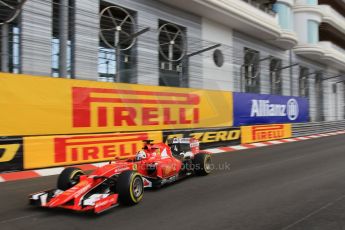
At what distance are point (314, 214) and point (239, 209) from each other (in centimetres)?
100

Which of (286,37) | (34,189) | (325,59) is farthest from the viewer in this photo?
(325,59)

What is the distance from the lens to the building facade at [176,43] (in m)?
12.6

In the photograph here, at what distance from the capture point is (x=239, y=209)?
19.0 ft

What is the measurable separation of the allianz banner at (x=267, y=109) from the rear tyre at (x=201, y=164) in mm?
8043

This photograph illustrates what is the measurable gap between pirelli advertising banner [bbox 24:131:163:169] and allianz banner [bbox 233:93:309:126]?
20.2 ft

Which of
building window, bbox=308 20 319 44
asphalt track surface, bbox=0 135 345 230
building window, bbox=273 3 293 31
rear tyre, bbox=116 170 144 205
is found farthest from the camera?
building window, bbox=308 20 319 44

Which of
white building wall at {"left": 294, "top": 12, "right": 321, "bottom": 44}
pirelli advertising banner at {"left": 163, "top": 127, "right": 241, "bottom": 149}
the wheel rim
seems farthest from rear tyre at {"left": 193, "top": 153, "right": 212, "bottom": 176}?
white building wall at {"left": 294, "top": 12, "right": 321, "bottom": 44}

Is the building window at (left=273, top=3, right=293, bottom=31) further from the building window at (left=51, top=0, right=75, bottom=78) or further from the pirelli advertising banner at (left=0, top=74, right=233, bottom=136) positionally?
the building window at (left=51, top=0, right=75, bottom=78)

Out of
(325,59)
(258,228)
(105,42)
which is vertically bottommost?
(258,228)

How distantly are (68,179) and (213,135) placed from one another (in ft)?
29.8

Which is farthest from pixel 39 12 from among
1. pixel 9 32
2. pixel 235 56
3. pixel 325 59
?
pixel 325 59

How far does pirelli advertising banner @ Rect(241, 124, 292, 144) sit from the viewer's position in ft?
54.0

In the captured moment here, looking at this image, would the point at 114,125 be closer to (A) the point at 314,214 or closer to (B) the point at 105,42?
(B) the point at 105,42

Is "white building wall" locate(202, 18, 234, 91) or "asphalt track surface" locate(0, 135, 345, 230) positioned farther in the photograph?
"white building wall" locate(202, 18, 234, 91)
